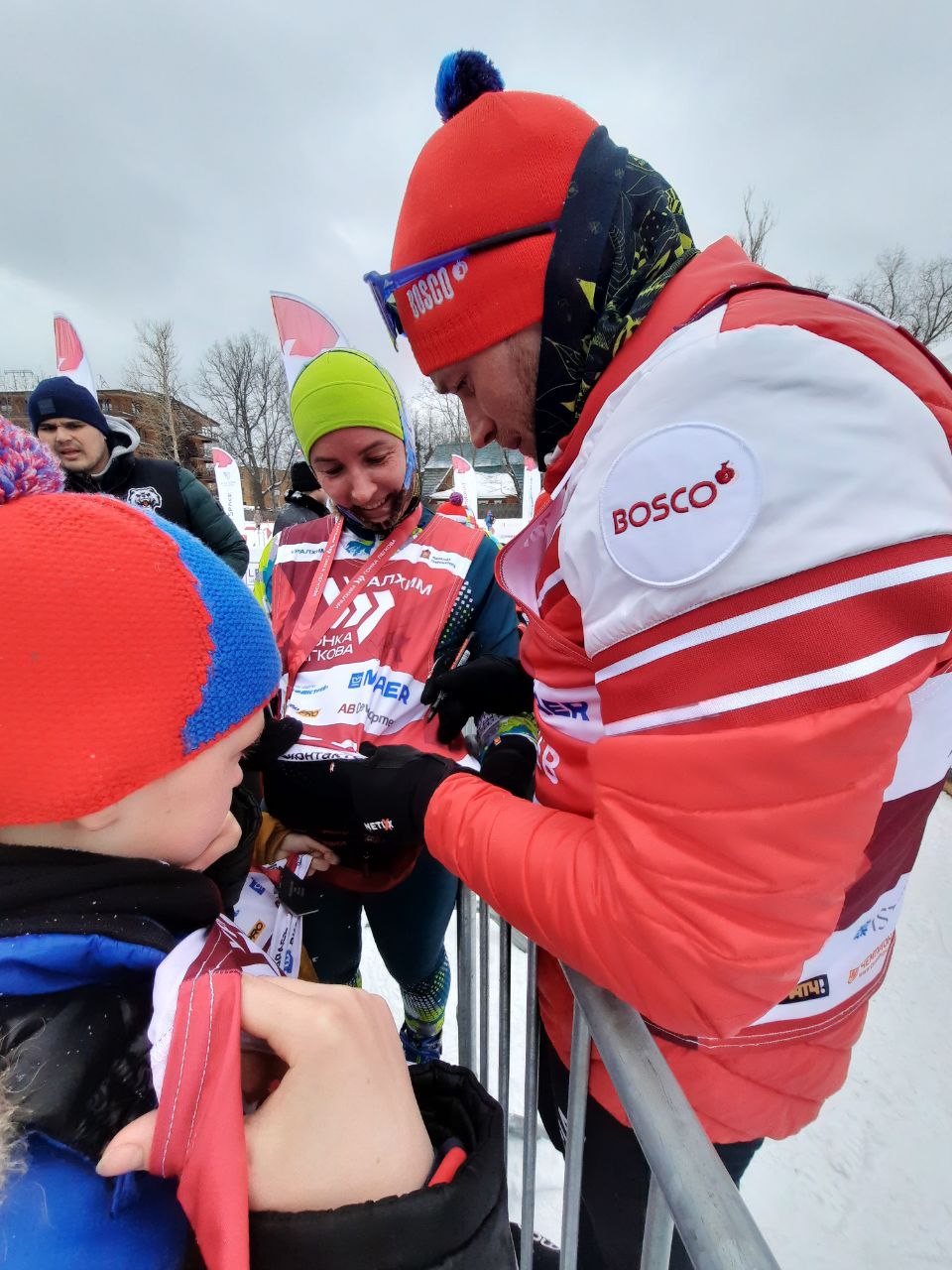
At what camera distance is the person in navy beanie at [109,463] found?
A: 322cm

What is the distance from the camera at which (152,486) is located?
135 inches

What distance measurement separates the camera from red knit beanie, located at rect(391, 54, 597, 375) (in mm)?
1076

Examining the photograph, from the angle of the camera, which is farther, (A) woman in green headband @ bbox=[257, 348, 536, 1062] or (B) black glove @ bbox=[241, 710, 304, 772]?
(A) woman in green headband @ bbox=[257, 348, 536, 1062]

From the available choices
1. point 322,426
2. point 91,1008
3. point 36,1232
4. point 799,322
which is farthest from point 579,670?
point 322,426

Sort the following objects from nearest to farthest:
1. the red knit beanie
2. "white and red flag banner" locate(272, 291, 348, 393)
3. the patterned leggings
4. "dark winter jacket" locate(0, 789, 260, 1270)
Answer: "dark winter jacket" locate(0, 789, 260, 1270) < the red knit beanie < the patterned leggings < "white and red flag banner" locate(272, 291, 348, 393)

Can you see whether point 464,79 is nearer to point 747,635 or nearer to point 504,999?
point 747,635

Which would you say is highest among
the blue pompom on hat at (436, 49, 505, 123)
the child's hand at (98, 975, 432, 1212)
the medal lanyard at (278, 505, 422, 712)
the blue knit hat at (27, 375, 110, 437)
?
the blue pompom on hat at (436, 49, 505, 123)

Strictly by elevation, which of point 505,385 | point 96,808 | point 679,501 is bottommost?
point 96,808

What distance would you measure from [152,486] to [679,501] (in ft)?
Answer: 11.7

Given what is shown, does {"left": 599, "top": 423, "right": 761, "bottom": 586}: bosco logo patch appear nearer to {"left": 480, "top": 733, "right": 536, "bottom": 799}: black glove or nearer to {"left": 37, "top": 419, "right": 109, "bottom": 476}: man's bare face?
{"left": 480, "top": 733, "right": 536, "bottom": 799}: black glove

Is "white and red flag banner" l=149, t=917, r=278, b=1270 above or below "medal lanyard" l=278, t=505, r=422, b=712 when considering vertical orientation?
below

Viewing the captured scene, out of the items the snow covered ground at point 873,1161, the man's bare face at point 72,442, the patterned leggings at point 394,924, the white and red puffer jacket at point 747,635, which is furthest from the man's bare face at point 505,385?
the man's bare face at point 72,442

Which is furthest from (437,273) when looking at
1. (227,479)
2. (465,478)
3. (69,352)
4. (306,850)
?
(465,478)

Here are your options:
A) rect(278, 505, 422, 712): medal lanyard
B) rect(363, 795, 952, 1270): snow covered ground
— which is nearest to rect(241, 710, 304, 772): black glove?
rect(278, 505, 422, 712): medal lanyard
